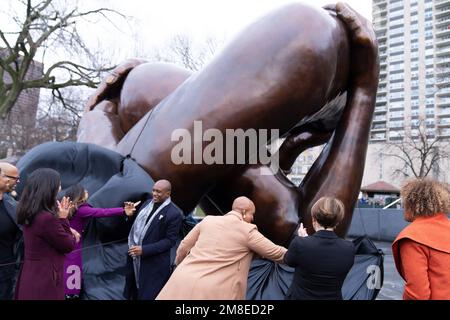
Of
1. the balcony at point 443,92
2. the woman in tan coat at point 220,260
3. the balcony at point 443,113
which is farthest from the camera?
the balcony at point 443,113

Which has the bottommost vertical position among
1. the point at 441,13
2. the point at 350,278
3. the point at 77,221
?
the point at 350,278

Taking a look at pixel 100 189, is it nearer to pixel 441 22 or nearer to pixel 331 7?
pixel 331 7

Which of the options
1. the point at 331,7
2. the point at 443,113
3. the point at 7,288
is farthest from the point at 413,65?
the point at 7,288

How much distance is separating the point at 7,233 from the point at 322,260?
6.42ft

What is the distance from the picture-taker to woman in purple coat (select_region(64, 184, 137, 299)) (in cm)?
338

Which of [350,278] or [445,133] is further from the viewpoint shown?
[445,133]

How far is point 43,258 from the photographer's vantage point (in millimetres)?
2418

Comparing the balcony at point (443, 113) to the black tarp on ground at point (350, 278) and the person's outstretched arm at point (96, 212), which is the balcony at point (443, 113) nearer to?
the black tarp on ground at point (350, 278)

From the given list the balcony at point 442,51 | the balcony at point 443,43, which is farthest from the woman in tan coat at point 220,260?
the balcony at point 443,43

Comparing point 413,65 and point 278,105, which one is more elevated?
point 413,65

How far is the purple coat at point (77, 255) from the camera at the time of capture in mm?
3381

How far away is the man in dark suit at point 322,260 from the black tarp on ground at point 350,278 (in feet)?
4.16

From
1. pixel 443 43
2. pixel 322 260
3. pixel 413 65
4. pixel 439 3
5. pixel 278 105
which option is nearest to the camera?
pixel 322 260
